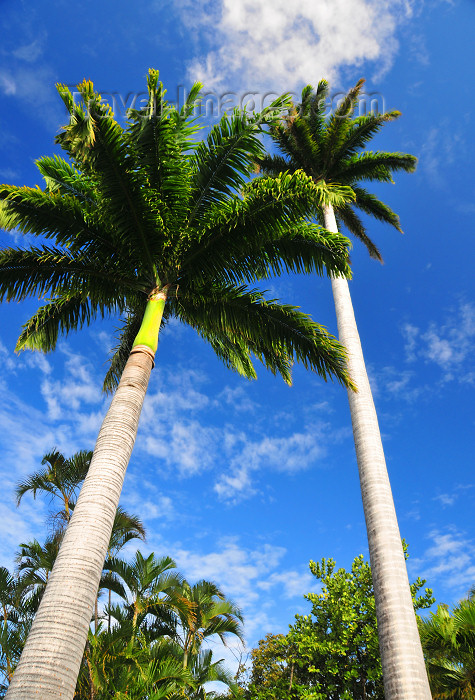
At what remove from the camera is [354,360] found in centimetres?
1030

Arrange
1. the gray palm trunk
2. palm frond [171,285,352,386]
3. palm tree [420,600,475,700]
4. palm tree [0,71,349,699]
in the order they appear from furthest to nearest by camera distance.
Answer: palm tree [420,600,475,700]
palm frond [171,285,352,386]
palm tree [0,71,349,699]
the gray palm trunk

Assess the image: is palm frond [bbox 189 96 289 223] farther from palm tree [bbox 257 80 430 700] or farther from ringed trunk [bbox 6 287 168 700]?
ringed trunk [bbox 6 287 168 700]

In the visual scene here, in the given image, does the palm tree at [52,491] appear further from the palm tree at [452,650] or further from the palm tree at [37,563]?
the palm tree at [452,650]

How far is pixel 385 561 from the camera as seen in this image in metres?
7.31

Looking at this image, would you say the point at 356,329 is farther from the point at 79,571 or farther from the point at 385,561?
the point at 79,571

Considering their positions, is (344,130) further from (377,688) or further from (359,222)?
(377,688)

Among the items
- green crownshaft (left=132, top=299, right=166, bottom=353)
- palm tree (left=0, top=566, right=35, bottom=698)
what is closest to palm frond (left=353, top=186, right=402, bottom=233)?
green crownshaft (left=132, top=299, right=166, bottom=353)

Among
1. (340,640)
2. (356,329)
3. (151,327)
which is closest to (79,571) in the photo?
(151,327)

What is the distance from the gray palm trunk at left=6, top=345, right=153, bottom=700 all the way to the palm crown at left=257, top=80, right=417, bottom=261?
1109 cm

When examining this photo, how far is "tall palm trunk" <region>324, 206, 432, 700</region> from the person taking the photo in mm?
6156

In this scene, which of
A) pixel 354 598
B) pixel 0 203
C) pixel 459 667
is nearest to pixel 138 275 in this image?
pixel 0 203

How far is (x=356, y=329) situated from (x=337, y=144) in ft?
24.7

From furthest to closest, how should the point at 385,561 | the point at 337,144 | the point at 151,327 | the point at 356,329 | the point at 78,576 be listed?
the point at 337,144, the point at 356,329, the point at 151,327, the point at 385,561, the point at 78,576

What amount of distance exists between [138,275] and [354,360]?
5.12m
